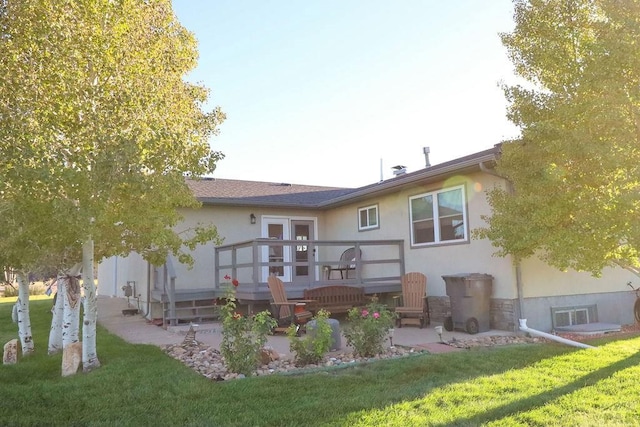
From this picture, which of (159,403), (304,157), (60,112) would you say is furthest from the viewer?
(304,157)

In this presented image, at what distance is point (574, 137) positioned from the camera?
258 inches

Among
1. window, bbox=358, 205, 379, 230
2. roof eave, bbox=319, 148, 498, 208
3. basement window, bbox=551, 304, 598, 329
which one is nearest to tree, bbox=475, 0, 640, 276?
roof eave, bbox=319, 148, 498, 208

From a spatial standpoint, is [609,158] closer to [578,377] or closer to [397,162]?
[578,377]

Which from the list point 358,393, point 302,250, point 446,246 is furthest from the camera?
point 302,250

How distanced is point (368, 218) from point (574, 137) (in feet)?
21.4

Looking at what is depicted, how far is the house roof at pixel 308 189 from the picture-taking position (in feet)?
30.3

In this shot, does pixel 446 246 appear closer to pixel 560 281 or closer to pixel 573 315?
pixel 560 281

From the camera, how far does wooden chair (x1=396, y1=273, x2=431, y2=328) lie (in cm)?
938

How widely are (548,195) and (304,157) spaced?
40.2 ft

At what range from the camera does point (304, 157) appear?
18.5 metres

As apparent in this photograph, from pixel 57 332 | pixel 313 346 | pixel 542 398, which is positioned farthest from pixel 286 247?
pixel 542 398

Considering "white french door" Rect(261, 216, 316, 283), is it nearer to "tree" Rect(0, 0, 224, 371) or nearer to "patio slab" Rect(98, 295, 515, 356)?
"patio slab" Rect(98, 295, 515, 356)

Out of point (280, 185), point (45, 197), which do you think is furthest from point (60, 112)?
point (280, 185)

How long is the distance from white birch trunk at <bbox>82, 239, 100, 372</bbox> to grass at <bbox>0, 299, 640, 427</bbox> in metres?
0.21
